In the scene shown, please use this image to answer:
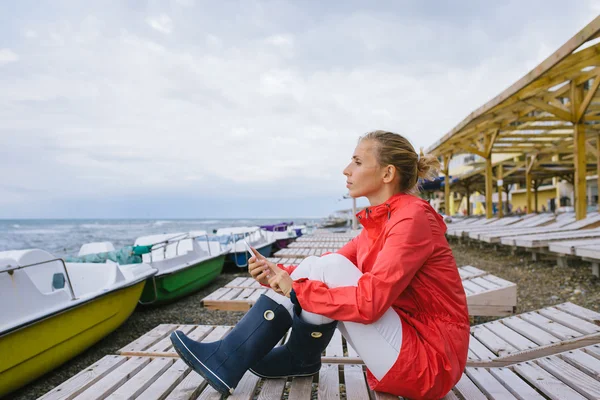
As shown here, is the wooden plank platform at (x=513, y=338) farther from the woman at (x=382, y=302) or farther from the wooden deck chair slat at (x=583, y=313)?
the woman at (x=382, y=302)

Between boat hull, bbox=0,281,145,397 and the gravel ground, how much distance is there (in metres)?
0.15

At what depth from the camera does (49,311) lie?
11.2 feet

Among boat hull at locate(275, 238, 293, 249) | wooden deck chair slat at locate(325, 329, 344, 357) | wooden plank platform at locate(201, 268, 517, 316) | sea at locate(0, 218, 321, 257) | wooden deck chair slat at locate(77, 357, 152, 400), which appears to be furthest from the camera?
sea at locate(0, 218, 321, 257)

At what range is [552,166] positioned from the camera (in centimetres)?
1594

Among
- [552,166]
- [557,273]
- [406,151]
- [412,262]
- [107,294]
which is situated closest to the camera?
[412,262]

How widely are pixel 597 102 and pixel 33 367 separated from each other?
35.1 feet

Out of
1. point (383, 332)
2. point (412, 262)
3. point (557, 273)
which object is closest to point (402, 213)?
point (412, 262)

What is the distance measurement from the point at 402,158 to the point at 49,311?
3371 millimetres

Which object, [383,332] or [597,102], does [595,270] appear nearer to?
[597,102]

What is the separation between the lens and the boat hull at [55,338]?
10.1 feet

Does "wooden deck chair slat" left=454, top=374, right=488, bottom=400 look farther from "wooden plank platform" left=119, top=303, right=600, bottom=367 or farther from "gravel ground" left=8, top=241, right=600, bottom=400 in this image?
"gravel ground" left=8, top=241, right=600, bottom=400

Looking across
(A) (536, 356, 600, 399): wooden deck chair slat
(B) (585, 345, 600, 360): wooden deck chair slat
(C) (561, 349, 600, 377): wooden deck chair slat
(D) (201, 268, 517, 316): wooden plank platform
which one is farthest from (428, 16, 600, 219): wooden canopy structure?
(A) (536, 356, 600, 399): wooden deck chair slat

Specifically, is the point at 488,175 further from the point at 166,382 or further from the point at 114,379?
the point at 114,379

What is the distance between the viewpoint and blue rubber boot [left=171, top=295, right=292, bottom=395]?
1716 mm
